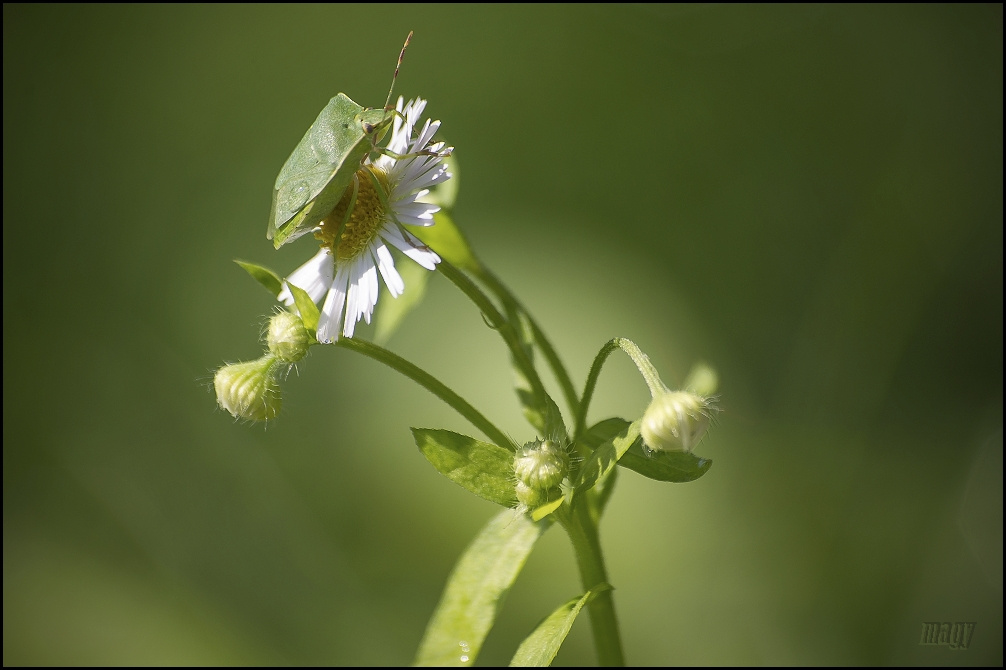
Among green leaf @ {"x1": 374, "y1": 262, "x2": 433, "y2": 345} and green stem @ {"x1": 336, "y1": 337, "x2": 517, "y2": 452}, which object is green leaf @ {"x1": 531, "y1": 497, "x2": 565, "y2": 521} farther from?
green leaf @ {"x1": 374, "y1": 262, "x2": 433, "y2": 345}

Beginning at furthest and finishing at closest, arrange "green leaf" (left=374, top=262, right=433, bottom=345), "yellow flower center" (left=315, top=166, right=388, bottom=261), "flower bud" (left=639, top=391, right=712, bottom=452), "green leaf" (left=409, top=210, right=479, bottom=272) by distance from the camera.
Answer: "green leaf" (left=374, top=262, right=433, bottom=345)
"green leaf" (left=409, top=210, right=479, bottom=272)
"yellow flower center" (left=315, top=166, right=388, bottom=261)
"flower bud" (left=639, top=391, right=712, bottom=452)

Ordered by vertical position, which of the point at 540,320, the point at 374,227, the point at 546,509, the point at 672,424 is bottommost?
the point at 546,509

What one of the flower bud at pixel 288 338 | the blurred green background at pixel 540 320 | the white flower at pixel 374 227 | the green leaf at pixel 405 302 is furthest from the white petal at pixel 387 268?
→ the blurred green background at pixel 540 320

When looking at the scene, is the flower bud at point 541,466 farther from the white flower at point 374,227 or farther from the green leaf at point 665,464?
the white flower at point 374,227

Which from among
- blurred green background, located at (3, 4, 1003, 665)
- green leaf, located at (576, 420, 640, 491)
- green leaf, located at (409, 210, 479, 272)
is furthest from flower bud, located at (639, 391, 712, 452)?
blurred green background, located at (3, 4, 1003, 665)

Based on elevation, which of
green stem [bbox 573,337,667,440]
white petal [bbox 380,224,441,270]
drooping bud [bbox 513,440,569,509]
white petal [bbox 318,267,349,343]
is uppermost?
white petal [bbox 380,224,441,270]

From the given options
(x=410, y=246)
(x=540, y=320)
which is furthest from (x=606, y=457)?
(x=540, y=320)

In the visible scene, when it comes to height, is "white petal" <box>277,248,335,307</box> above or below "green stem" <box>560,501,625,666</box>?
above

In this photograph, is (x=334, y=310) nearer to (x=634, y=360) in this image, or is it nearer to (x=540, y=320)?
(x=634, y=360)
